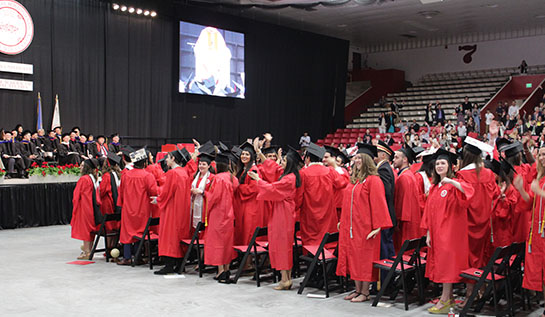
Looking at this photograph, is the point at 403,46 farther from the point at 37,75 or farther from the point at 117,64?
the point at 37,75

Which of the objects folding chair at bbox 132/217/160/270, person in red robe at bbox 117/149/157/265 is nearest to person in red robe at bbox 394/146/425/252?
folding chair at bbox 132/217/160/270

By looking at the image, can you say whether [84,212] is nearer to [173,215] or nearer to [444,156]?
[173,215]

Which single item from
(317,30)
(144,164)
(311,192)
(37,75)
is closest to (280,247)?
(311,192)

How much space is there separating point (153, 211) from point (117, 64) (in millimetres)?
11403

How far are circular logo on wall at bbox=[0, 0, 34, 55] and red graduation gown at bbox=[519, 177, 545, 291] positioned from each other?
15157 millimetres

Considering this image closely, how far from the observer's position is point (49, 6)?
17.1m

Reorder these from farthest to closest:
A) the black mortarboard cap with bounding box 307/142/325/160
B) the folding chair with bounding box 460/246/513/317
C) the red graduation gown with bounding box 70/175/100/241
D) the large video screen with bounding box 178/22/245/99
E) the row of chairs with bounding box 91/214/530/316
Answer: the large video screen with bounding box 178/22/245/99 < the red graduation gown with bounding box 70/175/100/241 < the black mortarboard cap with bounding box 307/142/325/160 < the row of chairs with bounding box 91/214/530/316 < the folding chair with bounding box 460/246/513/317

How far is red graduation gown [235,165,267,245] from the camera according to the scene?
24.2ft

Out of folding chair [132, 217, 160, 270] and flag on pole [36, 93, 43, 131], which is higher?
flag on pole [36, 93, 43, 131]

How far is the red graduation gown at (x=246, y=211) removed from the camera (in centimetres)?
737

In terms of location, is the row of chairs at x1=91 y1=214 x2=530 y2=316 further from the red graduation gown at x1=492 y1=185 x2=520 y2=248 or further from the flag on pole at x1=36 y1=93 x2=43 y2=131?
the flag on pole at x1=36 y1=93 x2=43 y2=131

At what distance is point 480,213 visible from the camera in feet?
18.5

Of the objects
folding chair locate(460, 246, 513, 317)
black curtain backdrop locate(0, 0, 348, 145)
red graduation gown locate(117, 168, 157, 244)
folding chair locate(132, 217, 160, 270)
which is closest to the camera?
folding chair locate(460, 246, 513, 317)

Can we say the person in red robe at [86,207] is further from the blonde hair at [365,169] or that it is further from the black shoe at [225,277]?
the blonde hair at [365,169]
